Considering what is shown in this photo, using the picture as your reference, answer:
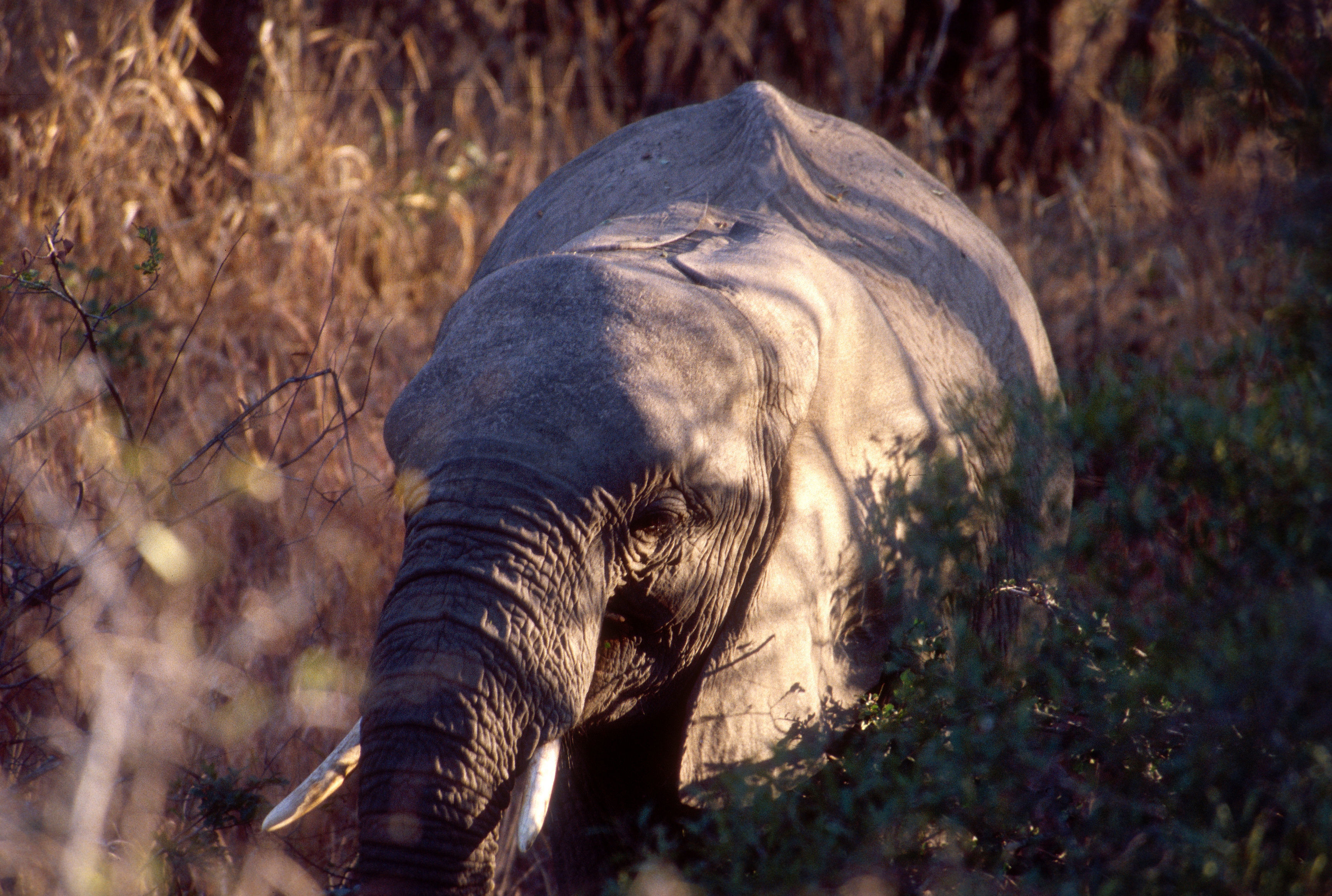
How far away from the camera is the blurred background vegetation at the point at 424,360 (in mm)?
2029

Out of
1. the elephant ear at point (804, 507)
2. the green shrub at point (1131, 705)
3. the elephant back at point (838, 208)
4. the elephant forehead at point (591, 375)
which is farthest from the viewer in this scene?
the elephant back at point (838, 208)

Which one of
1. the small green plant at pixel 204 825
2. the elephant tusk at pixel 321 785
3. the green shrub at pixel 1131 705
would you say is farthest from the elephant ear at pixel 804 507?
the small green plant at pixel 204 825

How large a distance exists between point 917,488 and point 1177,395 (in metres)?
0.65

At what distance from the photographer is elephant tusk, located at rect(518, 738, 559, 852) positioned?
2.35 metres

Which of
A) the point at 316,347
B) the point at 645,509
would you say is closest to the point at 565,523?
the point at 645,509

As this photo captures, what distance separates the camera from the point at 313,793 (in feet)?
7.97

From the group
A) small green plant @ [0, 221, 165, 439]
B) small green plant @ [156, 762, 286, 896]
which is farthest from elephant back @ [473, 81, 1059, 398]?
small green plant @ [156, 762, 286, 896]

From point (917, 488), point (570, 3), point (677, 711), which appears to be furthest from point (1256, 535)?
point (570, 3)

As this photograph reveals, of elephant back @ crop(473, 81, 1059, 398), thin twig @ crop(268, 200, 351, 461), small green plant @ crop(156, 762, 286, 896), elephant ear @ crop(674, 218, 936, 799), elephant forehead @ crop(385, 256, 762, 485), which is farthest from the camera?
elephant back @ crop(473, 81, 1059, 398)

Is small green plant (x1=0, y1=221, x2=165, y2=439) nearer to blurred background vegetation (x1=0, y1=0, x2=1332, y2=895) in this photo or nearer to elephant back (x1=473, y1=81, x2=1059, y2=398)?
blurred background vegetation (x1=0, y1=0, x2=1332, y2=895)

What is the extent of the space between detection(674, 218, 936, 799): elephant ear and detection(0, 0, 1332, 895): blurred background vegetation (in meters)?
0.13

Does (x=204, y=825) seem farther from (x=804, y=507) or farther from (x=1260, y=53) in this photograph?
(x=1260, y=53)

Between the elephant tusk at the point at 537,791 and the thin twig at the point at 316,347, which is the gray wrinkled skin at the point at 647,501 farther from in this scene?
the thin twig at the point at 316,347

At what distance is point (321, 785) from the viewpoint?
2443mm
